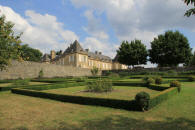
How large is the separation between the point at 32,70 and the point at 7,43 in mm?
18391

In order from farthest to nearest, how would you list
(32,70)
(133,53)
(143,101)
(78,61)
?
(78,61)
(133,53)
(32,70)
(143,101)

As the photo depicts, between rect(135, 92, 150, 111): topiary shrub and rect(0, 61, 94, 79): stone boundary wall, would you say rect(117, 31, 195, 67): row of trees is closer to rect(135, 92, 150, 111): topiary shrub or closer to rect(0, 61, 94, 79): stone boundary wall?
rect(0, 61, 94, 79): stone boundary wall

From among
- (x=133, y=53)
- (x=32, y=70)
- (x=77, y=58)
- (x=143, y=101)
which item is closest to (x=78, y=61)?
(x=77, y=58)

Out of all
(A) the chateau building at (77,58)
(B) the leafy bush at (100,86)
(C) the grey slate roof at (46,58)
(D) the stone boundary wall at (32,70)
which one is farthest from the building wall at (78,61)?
(B) the leafy bush at (100,86)

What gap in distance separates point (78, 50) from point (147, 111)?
45.5 m

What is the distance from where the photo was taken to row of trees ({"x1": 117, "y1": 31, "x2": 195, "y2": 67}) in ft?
114

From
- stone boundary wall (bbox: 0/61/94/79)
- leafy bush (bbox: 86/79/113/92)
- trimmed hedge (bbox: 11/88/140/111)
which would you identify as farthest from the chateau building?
trimmed hedge (bbox: 11/88/140/111)

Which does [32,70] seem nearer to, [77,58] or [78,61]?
[77,58]

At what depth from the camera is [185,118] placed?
210 inches

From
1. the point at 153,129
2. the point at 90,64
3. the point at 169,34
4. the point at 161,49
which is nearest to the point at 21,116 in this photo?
the point at 153,129

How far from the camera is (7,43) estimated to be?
38.8 feet

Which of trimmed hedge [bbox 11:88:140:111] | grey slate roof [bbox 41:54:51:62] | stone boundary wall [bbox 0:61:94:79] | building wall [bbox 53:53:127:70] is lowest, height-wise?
trimmed hedge [bbox 11:88:140:111]

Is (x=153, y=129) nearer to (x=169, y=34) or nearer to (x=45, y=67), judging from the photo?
(x=45, y=67)

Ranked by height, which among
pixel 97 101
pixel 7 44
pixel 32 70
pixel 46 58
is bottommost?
pixel 97 101
